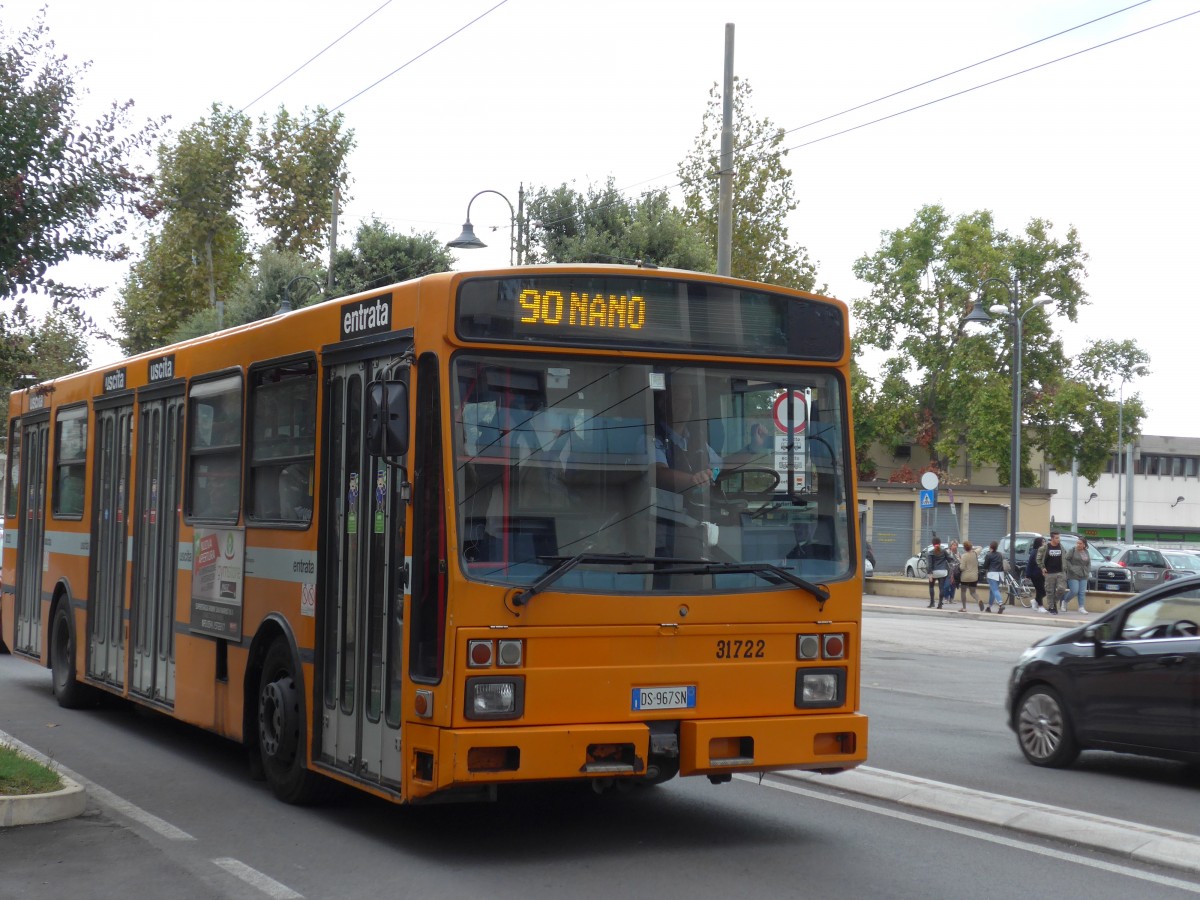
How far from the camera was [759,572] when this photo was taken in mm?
7965

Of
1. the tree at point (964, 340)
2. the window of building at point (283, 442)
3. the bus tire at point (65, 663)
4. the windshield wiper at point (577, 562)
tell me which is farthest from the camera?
the tree at point (964, 340)

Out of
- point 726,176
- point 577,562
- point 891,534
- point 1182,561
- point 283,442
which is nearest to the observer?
point 577,562

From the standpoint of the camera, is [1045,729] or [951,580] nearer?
[1045,729]

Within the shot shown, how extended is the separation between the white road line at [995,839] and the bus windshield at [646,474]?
1610 millimetres

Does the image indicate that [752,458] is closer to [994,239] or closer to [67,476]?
[67,476]

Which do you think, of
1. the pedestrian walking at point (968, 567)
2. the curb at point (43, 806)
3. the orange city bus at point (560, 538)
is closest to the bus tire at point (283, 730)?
the orange city bus at point (560, 538)

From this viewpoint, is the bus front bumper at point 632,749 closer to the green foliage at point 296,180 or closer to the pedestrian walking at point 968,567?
the pedestrian walking at point 968,567

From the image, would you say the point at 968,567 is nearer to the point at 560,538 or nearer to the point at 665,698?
the point at 665,698

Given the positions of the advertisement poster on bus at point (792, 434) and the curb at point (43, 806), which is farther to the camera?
the curb at point (43, 806)

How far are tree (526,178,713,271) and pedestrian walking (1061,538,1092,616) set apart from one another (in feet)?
35.4

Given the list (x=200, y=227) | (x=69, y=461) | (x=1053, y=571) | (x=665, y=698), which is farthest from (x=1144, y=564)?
(x=665, y=698)

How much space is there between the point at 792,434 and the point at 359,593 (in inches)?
98.7

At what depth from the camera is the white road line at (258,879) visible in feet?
Answer: 22.4

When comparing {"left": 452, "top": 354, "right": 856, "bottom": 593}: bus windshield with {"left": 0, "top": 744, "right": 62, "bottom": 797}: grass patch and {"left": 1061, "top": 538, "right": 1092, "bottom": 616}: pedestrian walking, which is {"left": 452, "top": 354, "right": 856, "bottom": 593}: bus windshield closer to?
{"left": 0, "top": 744, "right": 62, "bottom": 797}: grass patch
